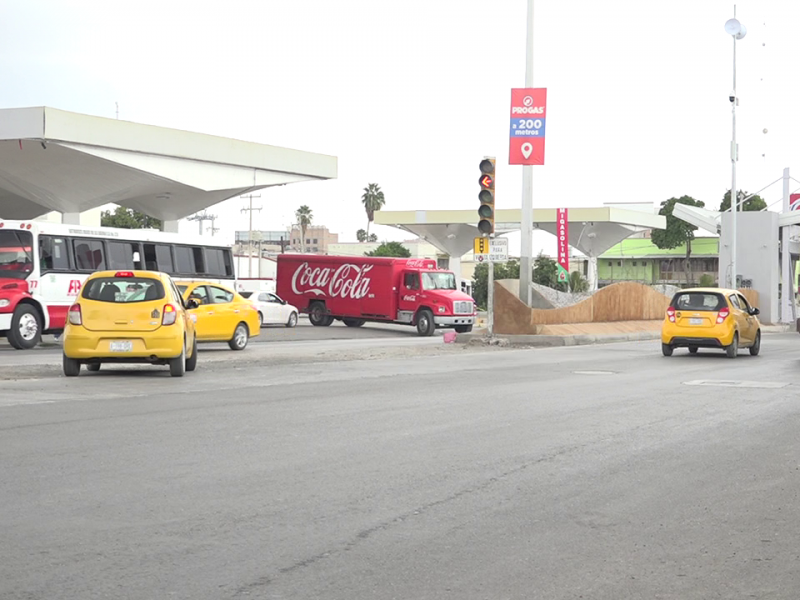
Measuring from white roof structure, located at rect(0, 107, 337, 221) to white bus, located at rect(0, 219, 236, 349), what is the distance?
252 inches

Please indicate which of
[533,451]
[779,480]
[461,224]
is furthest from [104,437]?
[461,224]

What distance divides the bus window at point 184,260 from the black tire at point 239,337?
8.81 meters

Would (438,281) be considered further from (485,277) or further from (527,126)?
(485,277)

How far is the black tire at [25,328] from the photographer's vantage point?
2519cm

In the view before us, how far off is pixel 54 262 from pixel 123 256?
3828 millimetres

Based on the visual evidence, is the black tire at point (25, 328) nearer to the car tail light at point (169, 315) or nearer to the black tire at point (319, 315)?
the car tail light at point (169, 315)

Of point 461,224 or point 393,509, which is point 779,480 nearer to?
point 393,509

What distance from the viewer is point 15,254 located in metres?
26.3

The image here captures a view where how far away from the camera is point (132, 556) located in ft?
18.1

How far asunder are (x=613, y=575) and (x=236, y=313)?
67.7 feet

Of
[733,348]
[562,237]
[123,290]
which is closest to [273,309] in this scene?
[733,348]

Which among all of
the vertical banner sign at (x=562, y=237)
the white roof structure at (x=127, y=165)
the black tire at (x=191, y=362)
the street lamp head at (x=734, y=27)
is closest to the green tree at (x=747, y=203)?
the vertical banner sign at (x=562, y=237)

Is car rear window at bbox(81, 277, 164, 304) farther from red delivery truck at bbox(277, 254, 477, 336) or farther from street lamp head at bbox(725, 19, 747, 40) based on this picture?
street lamp head at bbox(725, 19, 747, 40)

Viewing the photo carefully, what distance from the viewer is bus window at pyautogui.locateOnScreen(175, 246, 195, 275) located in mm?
33938
